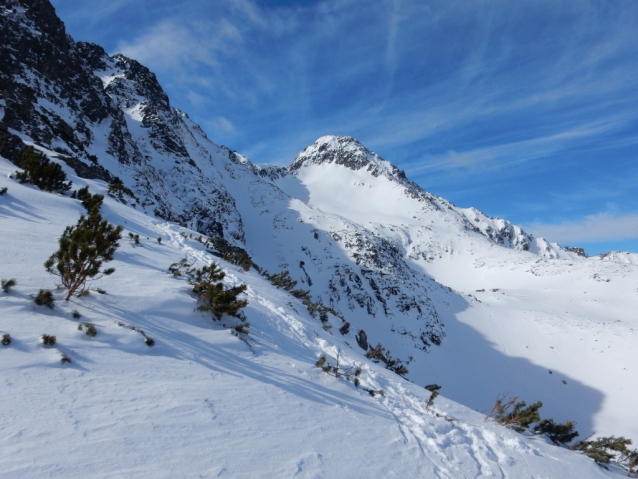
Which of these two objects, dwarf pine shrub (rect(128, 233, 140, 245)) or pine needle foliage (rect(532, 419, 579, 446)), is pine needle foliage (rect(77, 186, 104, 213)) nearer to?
dwarf pine shrub (rect(128, 233, 140, 245))

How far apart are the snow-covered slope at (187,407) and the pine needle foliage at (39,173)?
504 cm

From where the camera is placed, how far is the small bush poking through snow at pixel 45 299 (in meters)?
4.93

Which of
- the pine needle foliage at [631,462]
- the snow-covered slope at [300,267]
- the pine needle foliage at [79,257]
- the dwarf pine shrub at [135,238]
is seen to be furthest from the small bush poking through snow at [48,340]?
the pine needle foliage at [631,462]

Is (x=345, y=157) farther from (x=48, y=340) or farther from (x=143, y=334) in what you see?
(x=48, y=340)

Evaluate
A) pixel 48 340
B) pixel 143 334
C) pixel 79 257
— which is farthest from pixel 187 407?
pixel 79 257

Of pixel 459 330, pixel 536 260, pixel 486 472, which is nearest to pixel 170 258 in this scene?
pixel 486 472

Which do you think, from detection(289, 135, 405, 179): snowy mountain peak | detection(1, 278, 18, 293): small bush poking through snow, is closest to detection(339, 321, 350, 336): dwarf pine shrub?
detection(1, 278, 18, 293): small bush poking through snow

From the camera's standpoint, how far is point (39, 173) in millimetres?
12164

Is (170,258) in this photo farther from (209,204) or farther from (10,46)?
(10,46)

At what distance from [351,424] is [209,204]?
3313 centimetres

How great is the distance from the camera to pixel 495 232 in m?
90.1

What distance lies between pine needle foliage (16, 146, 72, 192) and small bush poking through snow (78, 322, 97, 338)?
1070cm

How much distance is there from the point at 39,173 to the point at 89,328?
1099 centimetres

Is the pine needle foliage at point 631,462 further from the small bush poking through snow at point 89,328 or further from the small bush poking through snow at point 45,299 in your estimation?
the small bush poking through snow at point 45,299
